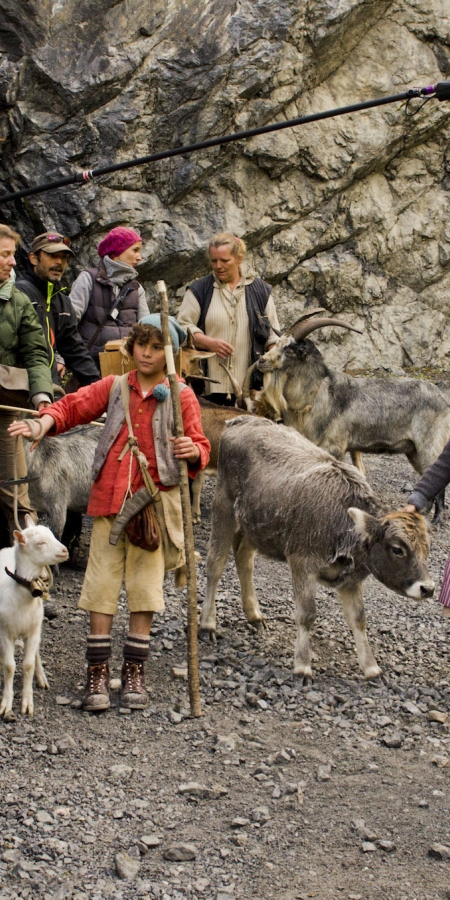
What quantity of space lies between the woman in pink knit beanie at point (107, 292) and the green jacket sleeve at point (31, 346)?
5.11ft

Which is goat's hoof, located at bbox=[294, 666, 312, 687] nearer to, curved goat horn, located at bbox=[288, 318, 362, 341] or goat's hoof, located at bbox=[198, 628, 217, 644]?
goat's hoof, located at bbox=[198, 628, 217, 644]

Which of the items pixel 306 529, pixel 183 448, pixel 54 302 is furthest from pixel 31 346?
pixel 306 529

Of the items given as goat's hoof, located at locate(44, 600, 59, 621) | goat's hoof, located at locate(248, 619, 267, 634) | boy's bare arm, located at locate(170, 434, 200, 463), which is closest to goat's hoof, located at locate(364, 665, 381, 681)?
goat's hoof, located at locate(248, 619, 267, 634)

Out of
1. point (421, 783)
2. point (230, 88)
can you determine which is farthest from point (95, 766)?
point (230, 88)

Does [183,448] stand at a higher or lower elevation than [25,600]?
higher

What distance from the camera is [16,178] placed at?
43.0 ft

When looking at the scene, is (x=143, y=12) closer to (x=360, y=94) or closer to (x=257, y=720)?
(x=360, y=94)

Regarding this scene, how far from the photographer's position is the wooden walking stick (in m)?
5.12

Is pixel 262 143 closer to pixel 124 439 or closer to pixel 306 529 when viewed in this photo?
pixel 306 529

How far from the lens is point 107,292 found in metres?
7.95

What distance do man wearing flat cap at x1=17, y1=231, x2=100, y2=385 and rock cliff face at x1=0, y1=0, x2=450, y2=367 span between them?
21.0 feet

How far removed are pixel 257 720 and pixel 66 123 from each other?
1027cm

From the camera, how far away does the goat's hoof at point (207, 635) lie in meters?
6.53

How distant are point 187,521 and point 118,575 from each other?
23.4 inches
